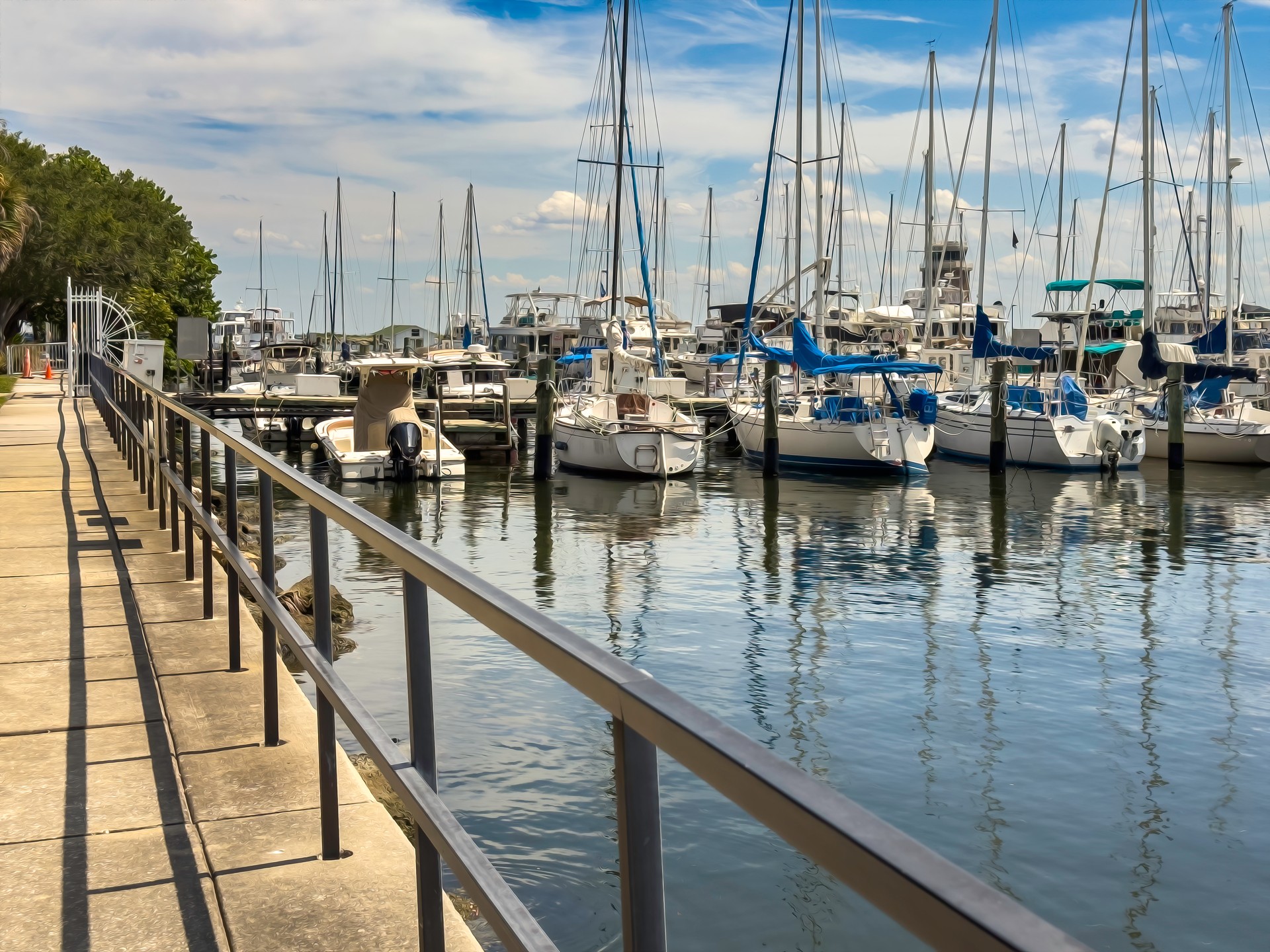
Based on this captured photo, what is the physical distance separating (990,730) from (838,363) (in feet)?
78.3

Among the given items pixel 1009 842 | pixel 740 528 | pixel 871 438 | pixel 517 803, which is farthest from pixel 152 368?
pixel 1009 842

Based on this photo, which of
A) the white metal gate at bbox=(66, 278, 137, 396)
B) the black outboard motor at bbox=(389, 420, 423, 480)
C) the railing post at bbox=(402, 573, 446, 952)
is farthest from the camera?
the white metal gate at bbox=(66, 278, 137, 396)

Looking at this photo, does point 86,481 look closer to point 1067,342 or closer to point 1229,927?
point 1229,927

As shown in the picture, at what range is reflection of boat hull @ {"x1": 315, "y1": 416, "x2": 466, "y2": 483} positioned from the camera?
31.9m

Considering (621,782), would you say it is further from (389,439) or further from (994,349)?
(994,349)

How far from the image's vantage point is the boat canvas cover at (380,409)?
110 feet

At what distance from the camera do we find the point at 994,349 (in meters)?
41.0

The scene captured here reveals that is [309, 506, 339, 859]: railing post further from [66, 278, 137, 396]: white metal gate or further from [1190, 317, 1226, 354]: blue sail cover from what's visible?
[1190, 317, 1226, 354]: blue sail cover

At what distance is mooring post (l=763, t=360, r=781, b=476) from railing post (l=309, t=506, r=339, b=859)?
29.8 m

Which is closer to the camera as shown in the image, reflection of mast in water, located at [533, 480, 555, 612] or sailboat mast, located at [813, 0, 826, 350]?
reflection of mast in water, located at [533, 480, 555, 612]

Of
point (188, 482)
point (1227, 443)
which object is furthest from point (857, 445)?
point (188, 482)

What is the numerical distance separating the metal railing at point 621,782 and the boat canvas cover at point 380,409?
28.9m

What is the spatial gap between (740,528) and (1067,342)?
31.1m

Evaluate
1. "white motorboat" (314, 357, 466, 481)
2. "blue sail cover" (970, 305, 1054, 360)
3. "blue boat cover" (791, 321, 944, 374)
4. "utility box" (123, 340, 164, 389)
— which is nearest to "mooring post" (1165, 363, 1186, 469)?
"blue sail cover" (970, 305, 1054, 360)
